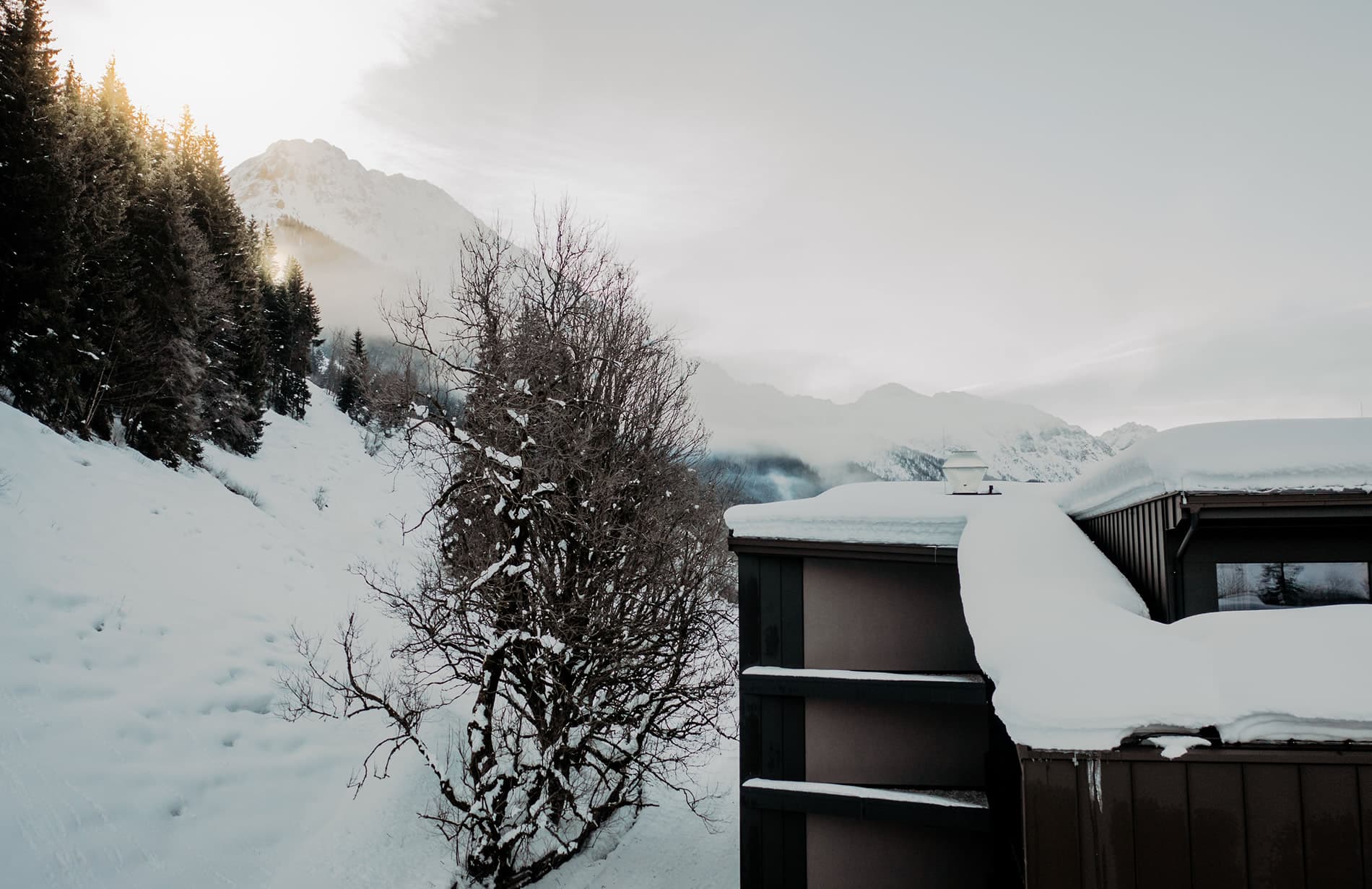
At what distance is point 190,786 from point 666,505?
8050 millimetres

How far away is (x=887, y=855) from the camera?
8.15 m

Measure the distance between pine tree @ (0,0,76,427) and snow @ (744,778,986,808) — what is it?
818 inches

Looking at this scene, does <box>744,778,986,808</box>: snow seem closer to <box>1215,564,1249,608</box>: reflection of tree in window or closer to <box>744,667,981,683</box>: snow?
<box>744,667,981,683</box>: snow

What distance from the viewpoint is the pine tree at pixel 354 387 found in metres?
48.2

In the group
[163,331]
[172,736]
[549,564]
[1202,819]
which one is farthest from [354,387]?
[1202,819]

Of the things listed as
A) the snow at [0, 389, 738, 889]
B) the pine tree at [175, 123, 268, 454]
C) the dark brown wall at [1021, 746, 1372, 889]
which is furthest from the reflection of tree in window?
the pine tree at [175, 123, 268, 454]

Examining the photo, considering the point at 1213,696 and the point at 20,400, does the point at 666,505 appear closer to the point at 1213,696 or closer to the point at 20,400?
the point at 1213,696

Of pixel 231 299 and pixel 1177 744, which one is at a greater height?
pixel 231 299

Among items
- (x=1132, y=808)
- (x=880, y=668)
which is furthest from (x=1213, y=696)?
(x=880, y=668)

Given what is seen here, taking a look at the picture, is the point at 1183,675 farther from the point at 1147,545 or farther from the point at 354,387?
the point at 354,387

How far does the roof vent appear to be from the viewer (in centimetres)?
963

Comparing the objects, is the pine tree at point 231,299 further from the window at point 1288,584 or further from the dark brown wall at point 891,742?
the window at point 1288,584

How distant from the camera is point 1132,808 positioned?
418cm

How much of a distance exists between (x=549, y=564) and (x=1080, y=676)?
328 inches
